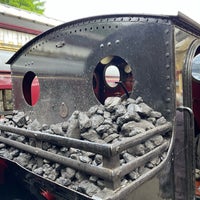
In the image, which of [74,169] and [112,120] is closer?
[74,169]

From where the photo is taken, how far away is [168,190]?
1979 mm

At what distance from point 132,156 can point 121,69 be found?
2342 mm

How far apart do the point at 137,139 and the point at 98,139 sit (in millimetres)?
407

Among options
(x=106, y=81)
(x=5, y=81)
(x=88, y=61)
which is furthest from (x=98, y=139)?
(x=5, y=81)

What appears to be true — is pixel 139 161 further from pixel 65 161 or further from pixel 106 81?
pixel 106 81

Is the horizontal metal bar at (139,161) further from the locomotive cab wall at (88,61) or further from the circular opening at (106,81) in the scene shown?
the circular opening at (106,81)

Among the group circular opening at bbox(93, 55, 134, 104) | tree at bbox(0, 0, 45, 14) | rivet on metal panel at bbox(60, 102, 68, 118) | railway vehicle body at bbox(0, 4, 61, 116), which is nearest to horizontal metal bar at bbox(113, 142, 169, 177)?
rivet on metal panel at bbox(60, 102, 68, 118)

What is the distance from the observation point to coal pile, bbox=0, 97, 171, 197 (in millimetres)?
1689

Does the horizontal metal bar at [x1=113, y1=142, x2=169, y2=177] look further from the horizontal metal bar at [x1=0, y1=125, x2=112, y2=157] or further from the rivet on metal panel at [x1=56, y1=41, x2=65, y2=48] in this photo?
the rivet on metal panel at [x1=56, y1=41, x2=65, y2=48]

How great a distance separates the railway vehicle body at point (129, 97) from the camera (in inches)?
62.2

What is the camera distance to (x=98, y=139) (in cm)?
192

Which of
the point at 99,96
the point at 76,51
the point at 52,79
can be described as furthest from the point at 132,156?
the point at 99,96

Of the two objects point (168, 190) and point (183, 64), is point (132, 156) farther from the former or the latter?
point (183, 64)

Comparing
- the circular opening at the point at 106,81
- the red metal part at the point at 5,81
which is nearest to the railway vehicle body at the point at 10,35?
the red metal part at the point at 5,81
